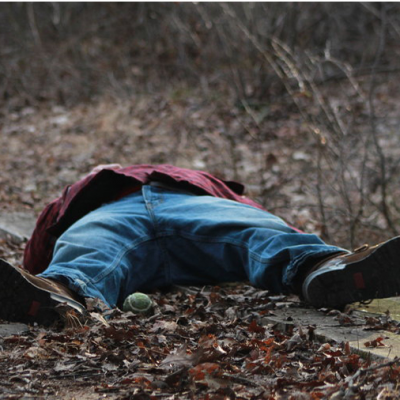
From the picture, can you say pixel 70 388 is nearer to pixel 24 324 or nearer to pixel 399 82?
pixel 24 324

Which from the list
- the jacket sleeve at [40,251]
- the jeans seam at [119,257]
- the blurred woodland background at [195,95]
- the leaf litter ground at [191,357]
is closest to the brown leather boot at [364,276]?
the leaf litter ground at [191,357]

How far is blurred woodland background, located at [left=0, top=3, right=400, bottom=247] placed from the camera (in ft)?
24.5

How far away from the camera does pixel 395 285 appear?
2764 mm

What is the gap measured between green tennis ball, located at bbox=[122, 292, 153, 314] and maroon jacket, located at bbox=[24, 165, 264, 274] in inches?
29.7

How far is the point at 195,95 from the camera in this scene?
10.6 metres

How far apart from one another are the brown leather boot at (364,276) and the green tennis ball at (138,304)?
798 mm

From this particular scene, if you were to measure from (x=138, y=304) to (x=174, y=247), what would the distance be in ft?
1.40

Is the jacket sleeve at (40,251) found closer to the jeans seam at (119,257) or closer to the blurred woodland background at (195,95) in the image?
the jeans seam at (119,257)

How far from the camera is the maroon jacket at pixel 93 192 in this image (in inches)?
141

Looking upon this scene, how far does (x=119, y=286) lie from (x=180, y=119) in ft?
22.4

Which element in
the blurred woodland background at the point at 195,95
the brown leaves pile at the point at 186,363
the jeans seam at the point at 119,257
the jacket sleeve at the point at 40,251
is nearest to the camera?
the brown leaves pile at the point at 186,363

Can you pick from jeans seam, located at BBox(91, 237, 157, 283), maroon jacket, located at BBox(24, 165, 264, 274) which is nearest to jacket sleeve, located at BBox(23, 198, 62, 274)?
maroon jacket, located at BBox(24, 165, 264, 274)

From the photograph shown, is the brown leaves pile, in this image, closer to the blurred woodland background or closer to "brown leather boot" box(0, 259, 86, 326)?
"brown leather boot" box(0, 259, 86, 326)

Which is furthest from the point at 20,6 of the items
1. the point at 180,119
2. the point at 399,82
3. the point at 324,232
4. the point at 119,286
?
the point at 119,286
